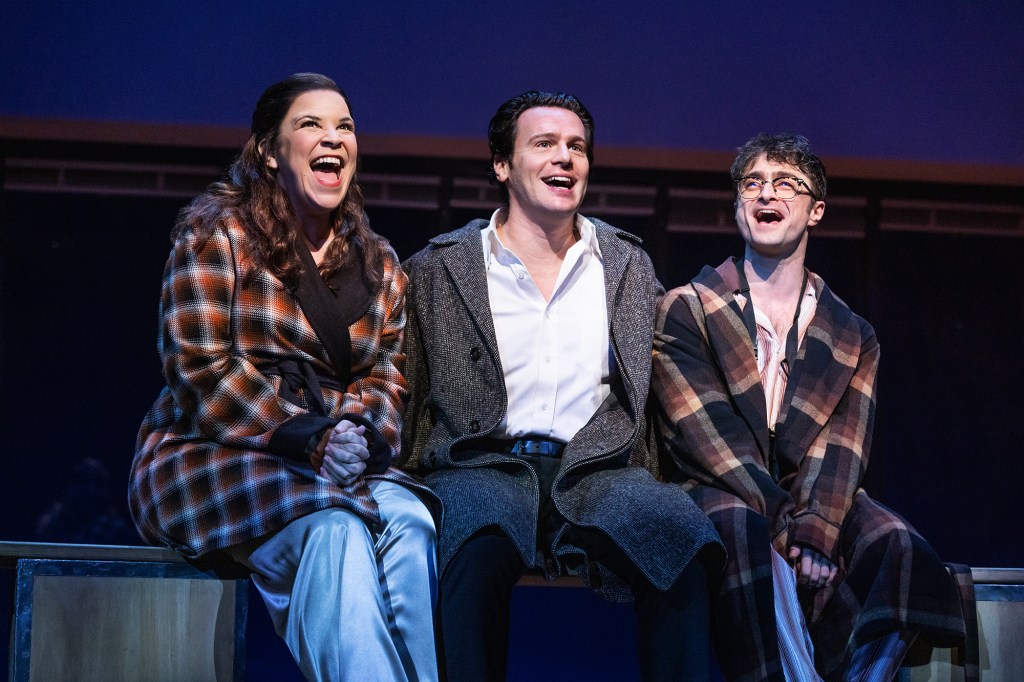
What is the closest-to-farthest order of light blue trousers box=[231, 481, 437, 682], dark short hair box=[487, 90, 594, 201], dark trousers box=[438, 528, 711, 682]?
light blue trousers box=[231, 481, 437, 682] → dark trousers box=[438, 528, 711, 682] → dark short hair box=[487, 90, 594, 201]

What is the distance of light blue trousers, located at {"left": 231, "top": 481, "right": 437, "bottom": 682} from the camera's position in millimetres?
2039

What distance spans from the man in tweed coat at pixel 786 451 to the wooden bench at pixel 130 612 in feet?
3.57

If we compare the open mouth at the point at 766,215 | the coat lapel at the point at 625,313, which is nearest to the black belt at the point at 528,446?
the coat lapel at the point at 625,313

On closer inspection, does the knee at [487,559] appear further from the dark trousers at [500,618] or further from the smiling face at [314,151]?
the smiling face at [314,151]

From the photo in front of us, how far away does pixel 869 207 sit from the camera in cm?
380

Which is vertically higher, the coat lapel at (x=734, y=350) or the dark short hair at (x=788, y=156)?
the dark short hair at (x=788, y=156)

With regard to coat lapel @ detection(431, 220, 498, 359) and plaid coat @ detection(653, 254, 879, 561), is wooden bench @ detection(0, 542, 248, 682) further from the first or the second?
plaid coat @ detection(653, 254, 879, 561)

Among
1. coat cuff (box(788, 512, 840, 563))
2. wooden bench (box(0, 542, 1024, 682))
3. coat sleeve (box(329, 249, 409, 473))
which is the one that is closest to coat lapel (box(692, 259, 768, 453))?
coat cuff (box(788, 512, 840, 563))

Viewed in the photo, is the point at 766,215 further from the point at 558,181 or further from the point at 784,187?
the point at 558,181

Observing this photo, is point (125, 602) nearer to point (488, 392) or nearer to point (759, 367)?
point (488, 392)

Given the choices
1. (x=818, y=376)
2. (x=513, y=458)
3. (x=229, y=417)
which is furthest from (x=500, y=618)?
(x=818, y=376)

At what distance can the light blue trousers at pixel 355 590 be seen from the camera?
2.04 m

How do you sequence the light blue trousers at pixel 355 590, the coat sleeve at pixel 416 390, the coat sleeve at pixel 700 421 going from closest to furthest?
the light blue trousers at pixel 355 590 < the coat sleeve at pixel 700 421 < the coat sleeve at pixel 416 390

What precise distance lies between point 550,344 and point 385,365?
419 millimetres
